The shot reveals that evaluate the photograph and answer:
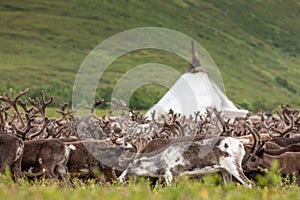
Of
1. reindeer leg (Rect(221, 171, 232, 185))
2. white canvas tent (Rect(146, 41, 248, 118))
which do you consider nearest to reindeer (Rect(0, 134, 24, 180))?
reindeer leg (Rect(221, 171, 232, 185))

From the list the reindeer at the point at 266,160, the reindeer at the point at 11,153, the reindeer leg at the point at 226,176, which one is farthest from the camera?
the reindeer at the point at 11,153

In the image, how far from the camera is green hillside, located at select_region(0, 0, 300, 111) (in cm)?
10908

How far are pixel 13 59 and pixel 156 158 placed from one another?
10006cm

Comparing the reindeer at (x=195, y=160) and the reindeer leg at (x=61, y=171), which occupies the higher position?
the reindeer at (x=195, y=160)

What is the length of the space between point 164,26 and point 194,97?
303 ft

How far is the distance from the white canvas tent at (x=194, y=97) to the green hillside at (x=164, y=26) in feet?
190

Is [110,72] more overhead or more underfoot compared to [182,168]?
more overhead

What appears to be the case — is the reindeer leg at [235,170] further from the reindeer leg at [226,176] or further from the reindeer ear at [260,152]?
the reindeer ear at [260,152]

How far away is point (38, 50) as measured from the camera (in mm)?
114188

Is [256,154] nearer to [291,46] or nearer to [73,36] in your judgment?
[73,36]

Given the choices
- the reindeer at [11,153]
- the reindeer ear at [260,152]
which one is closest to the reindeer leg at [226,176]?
the reindeer ear at [260,152]

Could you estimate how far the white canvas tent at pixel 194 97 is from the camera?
3678 cm

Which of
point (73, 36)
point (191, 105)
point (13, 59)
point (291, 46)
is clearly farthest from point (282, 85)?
point (191, 105)

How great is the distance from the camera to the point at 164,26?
129 meters
